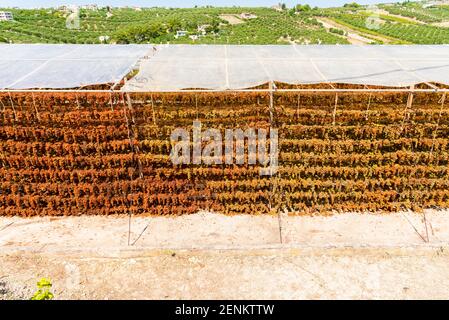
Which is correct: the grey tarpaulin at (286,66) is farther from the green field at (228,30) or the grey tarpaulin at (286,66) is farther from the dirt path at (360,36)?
the dirt path at (360,36)

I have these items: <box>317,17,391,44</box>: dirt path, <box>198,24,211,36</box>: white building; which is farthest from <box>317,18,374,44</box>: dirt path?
<box>198,24,211,36</box>: white building

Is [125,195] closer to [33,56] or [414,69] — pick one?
[33,56]

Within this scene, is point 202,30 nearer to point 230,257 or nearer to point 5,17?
point 5,17

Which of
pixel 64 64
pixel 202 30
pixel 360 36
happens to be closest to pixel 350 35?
pixel 360 36

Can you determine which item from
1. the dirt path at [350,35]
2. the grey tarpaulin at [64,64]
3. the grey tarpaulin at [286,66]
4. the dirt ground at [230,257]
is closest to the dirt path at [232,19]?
the dirt path at [350,35]

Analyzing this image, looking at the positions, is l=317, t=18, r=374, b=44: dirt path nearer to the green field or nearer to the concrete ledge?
the green field
